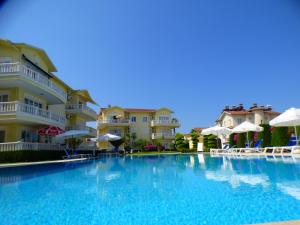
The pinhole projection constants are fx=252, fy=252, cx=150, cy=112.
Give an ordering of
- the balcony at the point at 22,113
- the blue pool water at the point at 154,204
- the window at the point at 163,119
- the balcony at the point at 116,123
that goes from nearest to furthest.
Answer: the blue pool water at the point at 154,204 < the balcony at the point at 22,113 < the balcony at the point at 116,123 < the window at the point at 163,119

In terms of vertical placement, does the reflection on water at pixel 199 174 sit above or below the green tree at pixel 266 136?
below

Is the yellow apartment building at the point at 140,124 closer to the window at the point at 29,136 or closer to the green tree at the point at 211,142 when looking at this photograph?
the green tree at the point at 211,142

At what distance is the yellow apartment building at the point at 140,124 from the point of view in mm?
47531

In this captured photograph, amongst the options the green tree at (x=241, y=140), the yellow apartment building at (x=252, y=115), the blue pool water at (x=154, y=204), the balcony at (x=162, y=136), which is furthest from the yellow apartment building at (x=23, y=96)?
the yellow apartment building at (x=252, y=115)

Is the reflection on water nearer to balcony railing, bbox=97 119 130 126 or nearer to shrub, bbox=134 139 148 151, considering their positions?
shrub, bbox=134 139 148 151

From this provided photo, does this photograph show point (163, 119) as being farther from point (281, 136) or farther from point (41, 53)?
point (41, 53)

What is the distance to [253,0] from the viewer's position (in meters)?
14.5

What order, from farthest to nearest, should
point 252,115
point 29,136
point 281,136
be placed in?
point 252,115
point 281,136
point 29,136

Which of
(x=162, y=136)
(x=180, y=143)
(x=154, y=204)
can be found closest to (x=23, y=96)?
(x=154, y=204)

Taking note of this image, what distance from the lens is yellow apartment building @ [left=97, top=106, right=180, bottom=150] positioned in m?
47.5

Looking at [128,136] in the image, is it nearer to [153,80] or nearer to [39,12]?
[153,80]

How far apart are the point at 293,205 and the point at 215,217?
6.19 ft

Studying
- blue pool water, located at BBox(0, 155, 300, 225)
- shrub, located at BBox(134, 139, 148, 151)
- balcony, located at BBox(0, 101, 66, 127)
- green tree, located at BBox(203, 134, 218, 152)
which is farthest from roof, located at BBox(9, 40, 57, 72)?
green tree, located at BBox(203, 134, 218, 152)

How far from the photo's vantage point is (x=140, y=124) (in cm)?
5072
